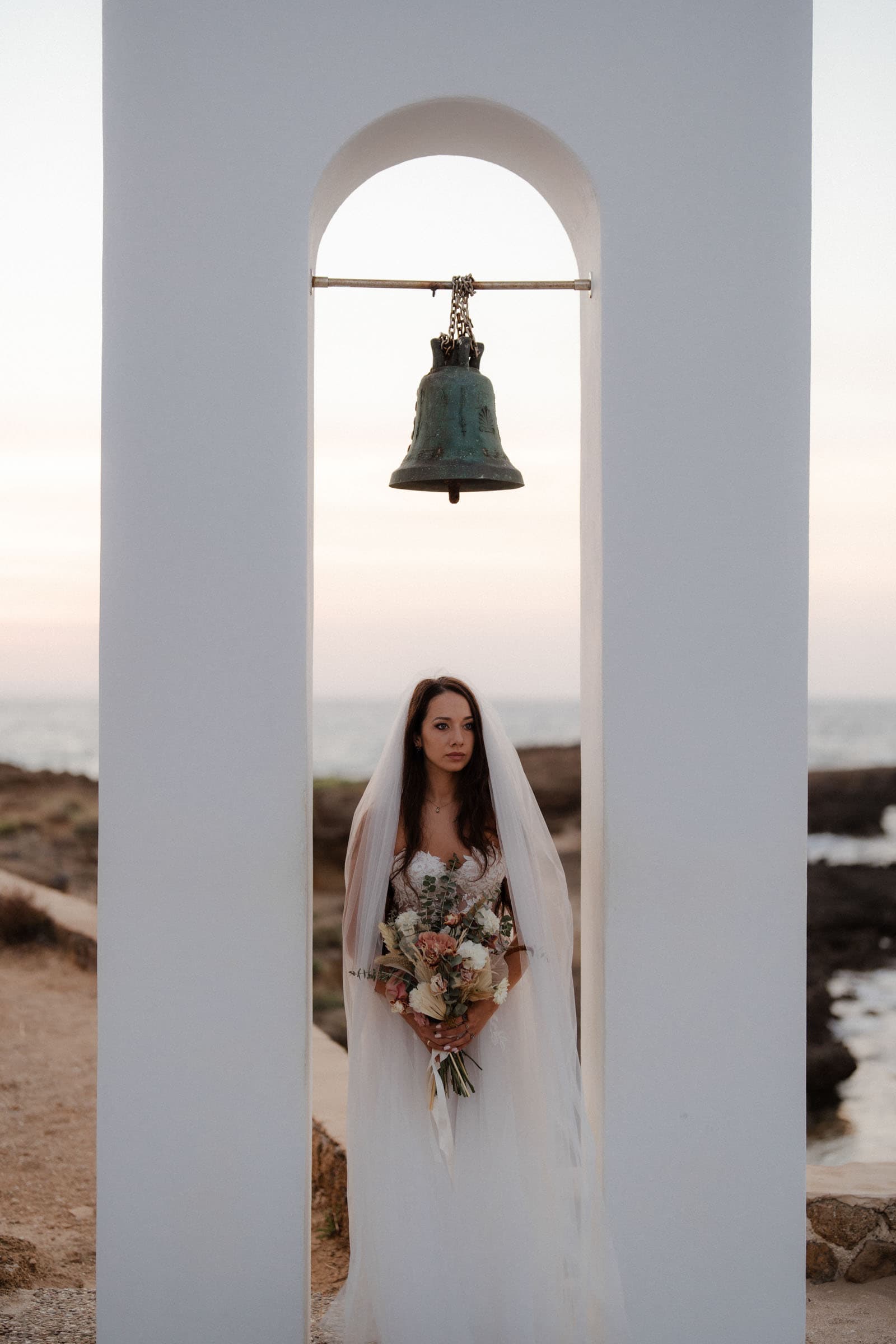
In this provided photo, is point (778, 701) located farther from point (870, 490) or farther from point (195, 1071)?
point (870, 490)

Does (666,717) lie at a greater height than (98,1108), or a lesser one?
greater

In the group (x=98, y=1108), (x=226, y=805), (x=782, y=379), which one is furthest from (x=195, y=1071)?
(x=782, y=379)

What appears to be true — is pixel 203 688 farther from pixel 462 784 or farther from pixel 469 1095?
pixel 469 1095

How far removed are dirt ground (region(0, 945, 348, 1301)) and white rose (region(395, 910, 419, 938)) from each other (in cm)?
229

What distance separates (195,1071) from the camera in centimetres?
303

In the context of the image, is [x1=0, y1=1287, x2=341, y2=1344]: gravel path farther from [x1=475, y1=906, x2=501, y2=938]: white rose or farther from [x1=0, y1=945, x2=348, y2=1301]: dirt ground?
[x1=475, y1=906, x2=501, y2=938]: white rose

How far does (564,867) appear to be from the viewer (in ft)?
55.4

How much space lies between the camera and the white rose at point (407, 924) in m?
3.09

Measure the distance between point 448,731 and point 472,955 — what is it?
0.66 m

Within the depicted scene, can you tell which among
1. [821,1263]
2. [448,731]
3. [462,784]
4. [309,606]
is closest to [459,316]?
[309,606]

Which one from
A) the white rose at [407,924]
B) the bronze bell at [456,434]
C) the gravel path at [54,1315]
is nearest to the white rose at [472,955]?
the white rose at [407,924]

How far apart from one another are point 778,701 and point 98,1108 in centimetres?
210

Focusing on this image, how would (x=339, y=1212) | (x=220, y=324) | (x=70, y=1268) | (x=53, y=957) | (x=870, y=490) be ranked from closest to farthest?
(x=220, y=324) → (x=70, y=1268) → (x=339, y=1212) → (x=870, y=490) → (x=53, y=957)

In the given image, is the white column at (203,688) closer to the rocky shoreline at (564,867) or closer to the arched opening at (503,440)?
the arched opening at (503,440)
